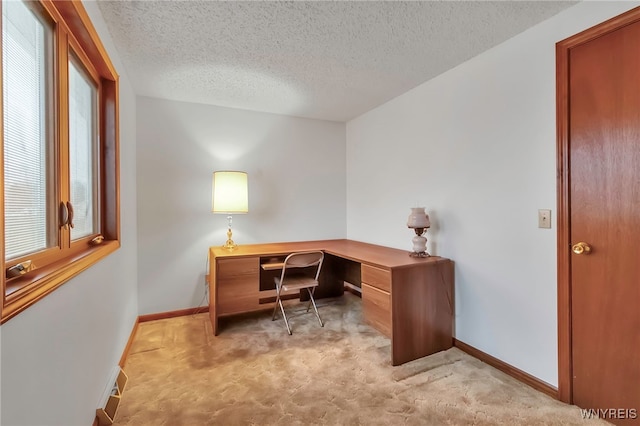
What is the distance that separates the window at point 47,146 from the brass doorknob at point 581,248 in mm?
2417

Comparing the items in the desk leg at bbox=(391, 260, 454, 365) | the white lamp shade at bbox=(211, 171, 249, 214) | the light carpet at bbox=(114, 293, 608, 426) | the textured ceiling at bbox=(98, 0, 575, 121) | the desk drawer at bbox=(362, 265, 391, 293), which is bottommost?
the light carpet at bbox=(114, 293, 608, 426)

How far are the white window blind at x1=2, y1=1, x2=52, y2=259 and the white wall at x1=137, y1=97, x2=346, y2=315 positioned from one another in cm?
181

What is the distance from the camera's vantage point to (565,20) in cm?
169

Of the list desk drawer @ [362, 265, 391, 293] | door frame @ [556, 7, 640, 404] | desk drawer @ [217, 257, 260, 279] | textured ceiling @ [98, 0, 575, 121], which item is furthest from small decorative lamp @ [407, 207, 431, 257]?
desk drawer @ [217, 257, 260, 279]

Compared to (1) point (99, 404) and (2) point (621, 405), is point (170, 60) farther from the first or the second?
(2) point (621, 405)

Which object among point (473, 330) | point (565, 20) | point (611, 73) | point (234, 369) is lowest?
point (234, 369)

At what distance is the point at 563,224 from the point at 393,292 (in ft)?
3.58

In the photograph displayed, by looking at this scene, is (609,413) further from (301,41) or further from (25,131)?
(25,131)

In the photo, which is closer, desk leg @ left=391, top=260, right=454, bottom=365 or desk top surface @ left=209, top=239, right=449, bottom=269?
desk leg @ left=391, top=260, right=454, bottom=365

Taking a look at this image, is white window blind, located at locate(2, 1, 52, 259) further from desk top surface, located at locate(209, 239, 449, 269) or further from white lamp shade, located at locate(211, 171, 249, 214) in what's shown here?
white lamp shade, located at locate(211, 171, 249, 214)

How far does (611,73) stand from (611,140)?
0.34 metres

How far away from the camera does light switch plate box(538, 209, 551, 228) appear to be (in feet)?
5.82

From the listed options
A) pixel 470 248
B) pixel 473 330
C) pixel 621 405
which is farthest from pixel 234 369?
pixel 621 405

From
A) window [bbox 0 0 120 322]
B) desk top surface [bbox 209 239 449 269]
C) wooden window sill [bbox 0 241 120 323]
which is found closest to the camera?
wooden window sill [bbox 0 241 120 323]
